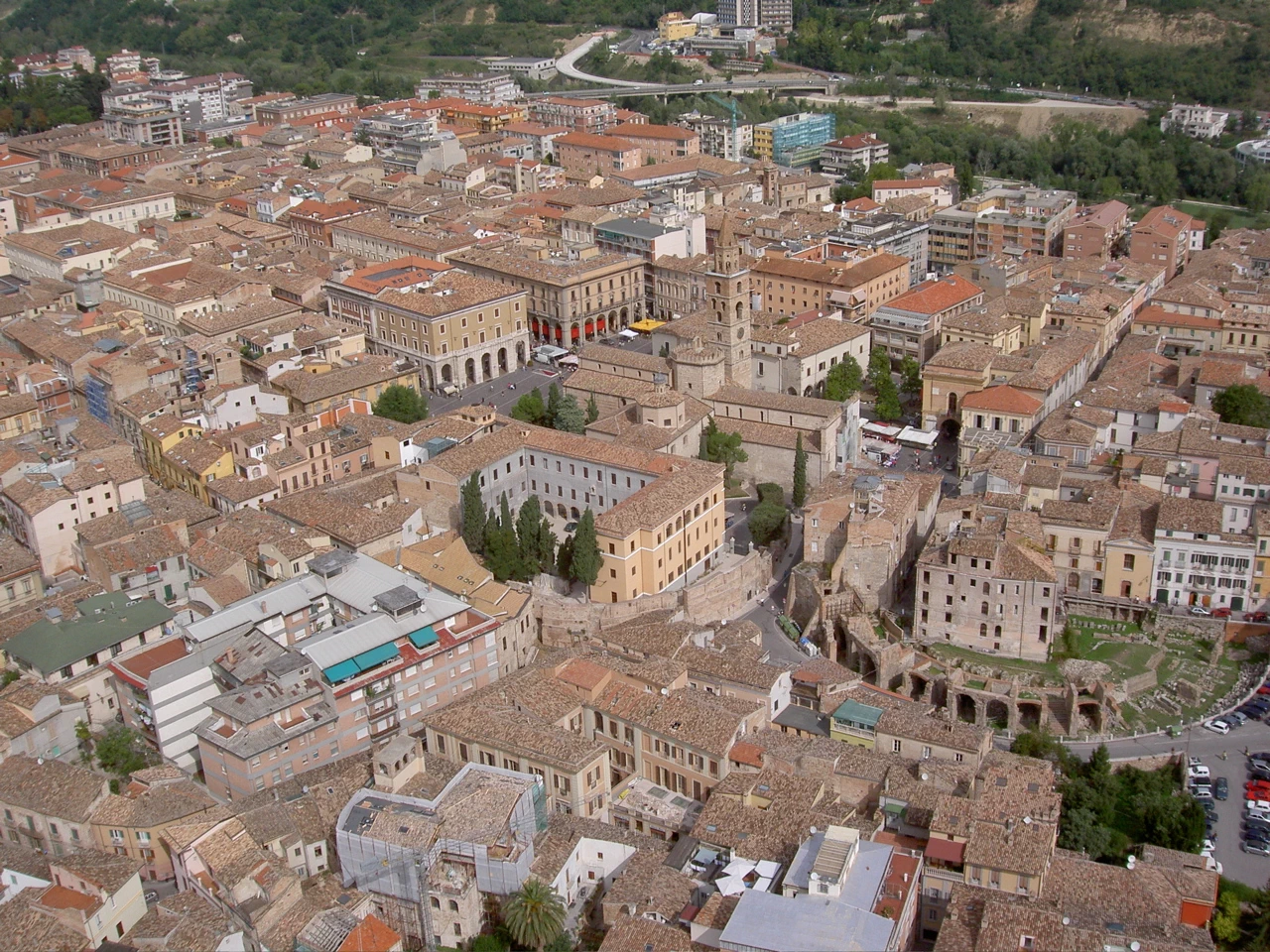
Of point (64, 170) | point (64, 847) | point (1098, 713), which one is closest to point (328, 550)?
point (64, 847)

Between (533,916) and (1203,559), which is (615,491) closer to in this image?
(1203,559)

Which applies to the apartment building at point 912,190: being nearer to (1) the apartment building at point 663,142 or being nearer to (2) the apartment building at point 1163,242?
(2) the apartment building at point 1163,242

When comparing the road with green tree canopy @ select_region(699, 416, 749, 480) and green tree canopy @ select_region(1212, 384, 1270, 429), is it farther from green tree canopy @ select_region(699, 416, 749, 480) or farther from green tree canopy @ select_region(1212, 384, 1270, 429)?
green tree canopy @ select_region(1212, 384, 1270, 429)

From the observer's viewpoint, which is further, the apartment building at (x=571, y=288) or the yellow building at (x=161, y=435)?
the apartment building at (x=571, y=288)

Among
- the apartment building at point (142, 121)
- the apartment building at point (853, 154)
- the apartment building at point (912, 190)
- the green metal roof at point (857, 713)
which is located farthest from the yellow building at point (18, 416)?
the apartment building at point (853, 154)

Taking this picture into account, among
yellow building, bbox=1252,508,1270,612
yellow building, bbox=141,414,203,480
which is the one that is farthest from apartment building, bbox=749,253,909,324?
yellow building, bbox=141,414,203,480

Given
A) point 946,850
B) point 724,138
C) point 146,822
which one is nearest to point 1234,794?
point 946,850

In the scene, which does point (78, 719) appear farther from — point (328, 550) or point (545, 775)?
point (545, 775)
